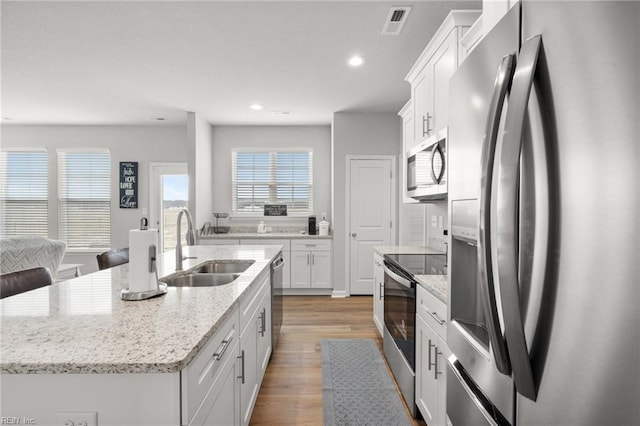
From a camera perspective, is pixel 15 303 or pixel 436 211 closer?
pixel 15 303

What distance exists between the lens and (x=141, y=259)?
142cm

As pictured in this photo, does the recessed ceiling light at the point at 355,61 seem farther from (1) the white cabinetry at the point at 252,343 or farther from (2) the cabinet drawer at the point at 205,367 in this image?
(2) the cabinet drawer at the point at 205,367

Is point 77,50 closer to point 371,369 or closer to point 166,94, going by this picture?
point 166,94

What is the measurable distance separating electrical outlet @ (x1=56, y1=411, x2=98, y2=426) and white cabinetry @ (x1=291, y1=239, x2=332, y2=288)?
4.32 m

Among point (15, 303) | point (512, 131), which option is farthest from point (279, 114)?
point (512, 131)

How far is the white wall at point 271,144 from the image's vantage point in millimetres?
5805

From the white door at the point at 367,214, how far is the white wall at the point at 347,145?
0.37 ft

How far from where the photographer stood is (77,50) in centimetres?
306

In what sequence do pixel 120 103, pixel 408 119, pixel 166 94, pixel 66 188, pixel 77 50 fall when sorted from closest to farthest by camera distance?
1. pixel 77 50
2. pixel 408 119
3. pixel 166 94
4. pixel 120 103
5. pixel 66 188

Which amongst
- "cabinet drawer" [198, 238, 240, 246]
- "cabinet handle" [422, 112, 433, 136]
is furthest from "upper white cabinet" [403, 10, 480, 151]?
"cabinet drawer" [198, 238, 240, 246]

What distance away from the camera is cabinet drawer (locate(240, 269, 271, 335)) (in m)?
1.68

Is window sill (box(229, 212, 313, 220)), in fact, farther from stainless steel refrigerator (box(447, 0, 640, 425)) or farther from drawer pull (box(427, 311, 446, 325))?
stainless steel refrigerator (box(447, 0, 640, 425))

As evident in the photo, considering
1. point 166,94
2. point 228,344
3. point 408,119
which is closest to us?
point 228,344

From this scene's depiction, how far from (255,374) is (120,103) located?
4238 millimetres
